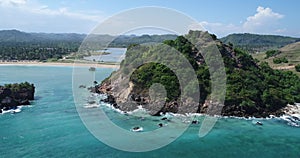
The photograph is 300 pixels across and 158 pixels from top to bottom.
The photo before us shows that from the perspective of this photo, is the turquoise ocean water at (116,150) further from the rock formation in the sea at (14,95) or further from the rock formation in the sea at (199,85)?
the rock formation in the sea at (199,85)

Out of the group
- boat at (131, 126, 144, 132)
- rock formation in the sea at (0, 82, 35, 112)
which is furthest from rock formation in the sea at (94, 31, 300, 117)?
rock formation in the sea at (0, 82, 35, 112)

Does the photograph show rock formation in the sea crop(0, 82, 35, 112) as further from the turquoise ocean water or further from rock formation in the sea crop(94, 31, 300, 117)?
rock formation in the sea crop(94, 31, 300, 117)

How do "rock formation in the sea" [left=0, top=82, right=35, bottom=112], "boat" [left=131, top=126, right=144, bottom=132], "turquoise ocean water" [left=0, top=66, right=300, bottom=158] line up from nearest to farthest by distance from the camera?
"turquoise ocean water" [left=0, top=66, right=300, bottom=158], "boat" [left=131, top=126, right=144, bottom=132], "rock formation in the sea" [left=0, top=82, right=35, bottom=112]

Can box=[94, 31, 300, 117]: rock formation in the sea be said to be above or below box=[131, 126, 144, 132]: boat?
above

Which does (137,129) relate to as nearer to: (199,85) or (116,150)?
(116,150)

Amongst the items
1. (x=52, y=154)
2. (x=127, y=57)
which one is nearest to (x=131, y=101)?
(x=127, y=57)

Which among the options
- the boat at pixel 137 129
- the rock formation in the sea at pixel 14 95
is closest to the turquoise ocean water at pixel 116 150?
the boat at pixel 137 129
